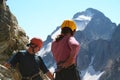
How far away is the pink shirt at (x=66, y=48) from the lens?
8016 mm

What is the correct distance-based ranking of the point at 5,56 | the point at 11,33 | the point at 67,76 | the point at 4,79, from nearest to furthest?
the point at 67,76 < the point at 4,79 < the point at 5,56 < the point at 11,33

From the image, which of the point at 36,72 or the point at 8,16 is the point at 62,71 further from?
the point at 8,16

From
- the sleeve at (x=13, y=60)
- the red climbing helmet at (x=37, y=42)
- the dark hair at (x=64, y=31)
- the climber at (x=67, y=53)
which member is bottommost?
the climber at (x=67, y=53)

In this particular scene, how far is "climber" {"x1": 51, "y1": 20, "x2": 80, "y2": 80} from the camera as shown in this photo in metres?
8.05

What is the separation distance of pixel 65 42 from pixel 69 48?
200mm

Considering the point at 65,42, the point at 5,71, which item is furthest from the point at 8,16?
the point at 65,42

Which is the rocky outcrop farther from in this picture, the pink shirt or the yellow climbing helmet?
the yellow climbing helmet

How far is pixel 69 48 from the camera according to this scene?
8.19 m

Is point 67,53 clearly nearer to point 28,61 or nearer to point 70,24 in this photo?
point 70,24

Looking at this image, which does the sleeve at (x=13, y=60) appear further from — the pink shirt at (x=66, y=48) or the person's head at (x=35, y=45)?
the pink shirt at (x=66, y=48)

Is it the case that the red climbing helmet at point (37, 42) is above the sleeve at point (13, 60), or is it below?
above

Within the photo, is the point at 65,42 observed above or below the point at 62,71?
above

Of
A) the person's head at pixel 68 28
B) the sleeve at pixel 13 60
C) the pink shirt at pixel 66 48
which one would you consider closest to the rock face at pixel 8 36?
the sleeve at pixel 13 60

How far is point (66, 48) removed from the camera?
8.21m
